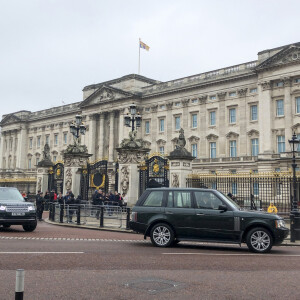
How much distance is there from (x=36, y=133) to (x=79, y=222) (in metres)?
74.7

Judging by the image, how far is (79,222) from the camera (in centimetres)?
1998

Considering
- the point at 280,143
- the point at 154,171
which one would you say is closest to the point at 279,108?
the point at 280,143

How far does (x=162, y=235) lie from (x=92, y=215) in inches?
329

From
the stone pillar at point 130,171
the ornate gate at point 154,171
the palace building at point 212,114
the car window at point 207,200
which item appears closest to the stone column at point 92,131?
the palace building at point 212,114

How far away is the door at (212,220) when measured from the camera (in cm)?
1161

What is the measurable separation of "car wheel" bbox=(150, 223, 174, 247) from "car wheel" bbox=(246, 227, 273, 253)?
2235 millimetres

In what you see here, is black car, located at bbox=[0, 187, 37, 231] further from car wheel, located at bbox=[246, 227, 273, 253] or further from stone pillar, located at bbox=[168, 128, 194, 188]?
car wheel, located at bbox=[246, 227, 273, 253]

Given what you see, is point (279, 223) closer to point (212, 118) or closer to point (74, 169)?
point (74, 169)

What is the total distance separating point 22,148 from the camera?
303 ft

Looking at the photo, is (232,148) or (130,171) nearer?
(130,171)

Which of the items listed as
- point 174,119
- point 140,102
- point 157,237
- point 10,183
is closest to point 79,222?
point 157,237

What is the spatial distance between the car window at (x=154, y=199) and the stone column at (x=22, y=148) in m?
82.7

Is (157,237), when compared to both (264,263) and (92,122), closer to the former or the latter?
(264,263)

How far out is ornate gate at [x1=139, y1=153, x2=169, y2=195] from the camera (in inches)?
919
